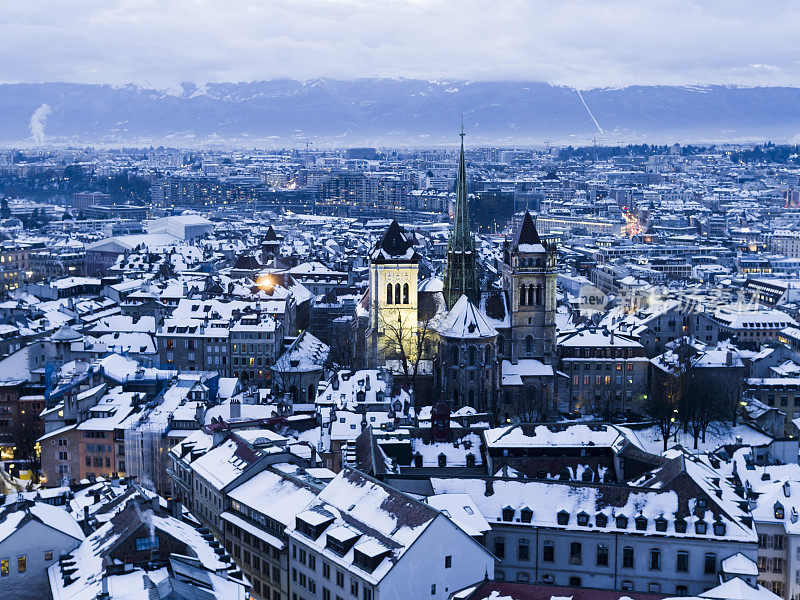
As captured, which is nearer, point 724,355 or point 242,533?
point 242,533

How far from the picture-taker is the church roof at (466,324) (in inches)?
3484

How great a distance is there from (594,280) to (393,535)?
128064 millimetres

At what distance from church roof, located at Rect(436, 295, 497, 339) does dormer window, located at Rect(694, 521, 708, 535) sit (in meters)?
36.6

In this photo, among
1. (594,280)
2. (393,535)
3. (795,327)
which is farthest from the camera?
(594,280)

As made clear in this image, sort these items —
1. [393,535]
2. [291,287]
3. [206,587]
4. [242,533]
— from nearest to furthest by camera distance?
[206,587]
[393,535]
[242,533]
[291,287]

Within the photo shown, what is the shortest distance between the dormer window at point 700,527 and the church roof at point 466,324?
3662cm

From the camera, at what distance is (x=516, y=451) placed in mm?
63938

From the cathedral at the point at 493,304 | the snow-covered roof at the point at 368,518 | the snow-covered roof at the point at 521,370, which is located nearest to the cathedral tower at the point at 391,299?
the cathedral at the point at 493,304

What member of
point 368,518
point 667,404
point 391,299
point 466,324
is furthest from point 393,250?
point 368,518

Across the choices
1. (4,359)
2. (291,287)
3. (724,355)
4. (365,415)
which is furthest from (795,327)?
(4,359)

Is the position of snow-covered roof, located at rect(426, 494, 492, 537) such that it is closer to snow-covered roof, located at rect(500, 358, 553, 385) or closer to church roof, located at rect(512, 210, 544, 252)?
snow-covered roof, located at rect(500, 358, 553, 385)

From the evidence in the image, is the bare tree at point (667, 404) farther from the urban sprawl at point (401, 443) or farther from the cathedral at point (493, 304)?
the cathedral at point (493, 304)

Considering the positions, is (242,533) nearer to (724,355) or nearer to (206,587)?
(206,587)

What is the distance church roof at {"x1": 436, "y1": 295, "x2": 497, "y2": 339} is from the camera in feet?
290
